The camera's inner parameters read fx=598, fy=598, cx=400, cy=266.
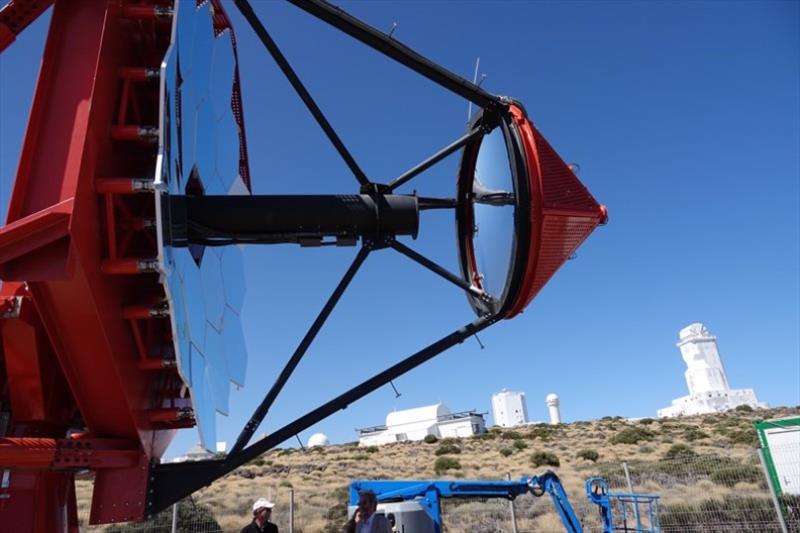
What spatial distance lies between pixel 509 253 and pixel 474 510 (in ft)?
46.6

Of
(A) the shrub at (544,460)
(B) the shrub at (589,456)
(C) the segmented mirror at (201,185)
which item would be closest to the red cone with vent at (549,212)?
(C) the segmented mirror at (201,185)

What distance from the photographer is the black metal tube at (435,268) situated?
6707 millimetres

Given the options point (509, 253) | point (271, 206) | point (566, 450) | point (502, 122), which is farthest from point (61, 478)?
point (566, 450)

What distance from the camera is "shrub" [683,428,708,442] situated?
39.7 meters

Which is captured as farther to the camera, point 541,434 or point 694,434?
point 541,434

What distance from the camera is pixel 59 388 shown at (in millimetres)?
5453

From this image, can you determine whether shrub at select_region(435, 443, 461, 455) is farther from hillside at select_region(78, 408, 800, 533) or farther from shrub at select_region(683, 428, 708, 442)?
shrub at select_region(683, 428, 708, 442)

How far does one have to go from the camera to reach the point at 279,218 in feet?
20.2

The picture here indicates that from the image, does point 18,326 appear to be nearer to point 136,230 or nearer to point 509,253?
point 136,230

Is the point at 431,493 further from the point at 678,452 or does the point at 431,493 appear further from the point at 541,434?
the point at 541,434

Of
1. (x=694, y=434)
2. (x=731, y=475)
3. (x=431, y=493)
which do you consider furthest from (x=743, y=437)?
(x=431, y=493)

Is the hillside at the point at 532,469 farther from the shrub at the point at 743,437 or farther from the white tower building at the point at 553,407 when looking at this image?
the white tower building at the point at 553,407

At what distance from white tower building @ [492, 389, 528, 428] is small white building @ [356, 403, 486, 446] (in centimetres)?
4739

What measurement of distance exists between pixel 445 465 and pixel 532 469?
5.37 metres
